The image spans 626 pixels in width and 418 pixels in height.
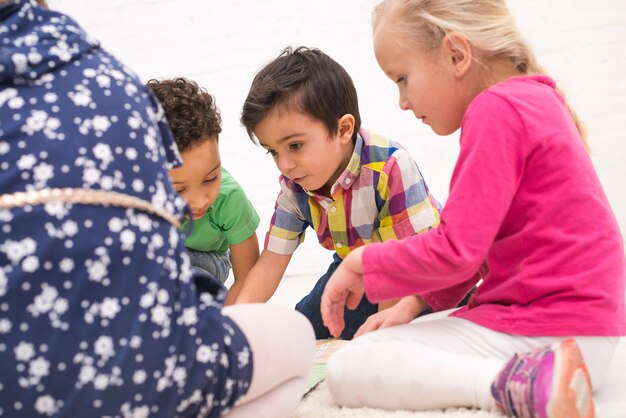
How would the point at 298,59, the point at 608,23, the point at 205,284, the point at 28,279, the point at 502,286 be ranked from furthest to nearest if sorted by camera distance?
the point at 608,23 → the point at 298,59 → the point at 502,286 → the point at 205,284 → the point at 28,279

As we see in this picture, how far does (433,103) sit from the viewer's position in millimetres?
979

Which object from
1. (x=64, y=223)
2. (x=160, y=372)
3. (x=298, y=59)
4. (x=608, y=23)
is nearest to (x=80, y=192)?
(x=64, y=223)

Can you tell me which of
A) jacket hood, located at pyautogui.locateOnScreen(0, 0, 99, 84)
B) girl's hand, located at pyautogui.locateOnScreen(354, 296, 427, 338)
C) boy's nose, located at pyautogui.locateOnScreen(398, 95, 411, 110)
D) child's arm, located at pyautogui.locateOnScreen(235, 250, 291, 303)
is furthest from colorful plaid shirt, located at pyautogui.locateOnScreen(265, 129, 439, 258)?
jacket hood, located at pyautogui.locateOnScreen(0, 0, 99, 84)

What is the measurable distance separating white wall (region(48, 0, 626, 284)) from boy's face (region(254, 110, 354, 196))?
60.6 inches

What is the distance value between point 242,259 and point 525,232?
826 millimetres

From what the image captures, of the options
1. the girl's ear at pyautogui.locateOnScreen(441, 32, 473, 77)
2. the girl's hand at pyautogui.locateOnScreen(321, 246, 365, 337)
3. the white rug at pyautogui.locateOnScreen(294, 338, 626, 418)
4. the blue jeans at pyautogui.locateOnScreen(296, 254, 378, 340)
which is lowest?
the blue jeans at pyautogui.locateOnScreen(296, 254, 378, 340)

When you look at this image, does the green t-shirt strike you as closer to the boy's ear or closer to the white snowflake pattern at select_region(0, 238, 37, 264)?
the boy's ear

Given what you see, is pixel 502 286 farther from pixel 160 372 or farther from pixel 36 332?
pixel 36 332

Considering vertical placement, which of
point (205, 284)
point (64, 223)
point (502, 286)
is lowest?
point (502, 286)

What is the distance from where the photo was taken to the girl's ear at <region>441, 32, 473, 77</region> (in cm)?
95

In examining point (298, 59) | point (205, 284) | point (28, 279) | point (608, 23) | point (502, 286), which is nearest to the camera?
point (28, 279)

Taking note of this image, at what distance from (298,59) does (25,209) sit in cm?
89

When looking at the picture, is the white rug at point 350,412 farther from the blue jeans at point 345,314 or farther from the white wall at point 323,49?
the white wall at point 323,49

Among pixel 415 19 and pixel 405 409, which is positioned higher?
pixel 415 19
